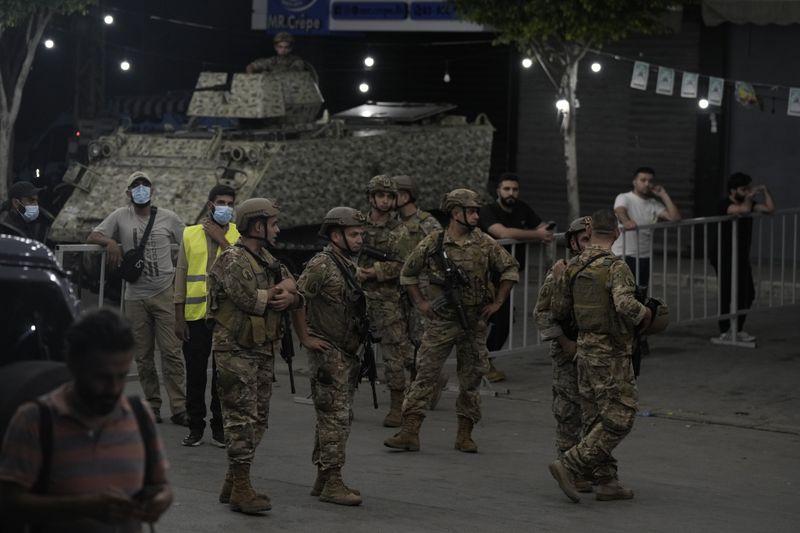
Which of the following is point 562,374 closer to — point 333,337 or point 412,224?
point 333,337

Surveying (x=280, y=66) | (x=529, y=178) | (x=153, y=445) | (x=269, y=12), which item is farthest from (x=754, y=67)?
(x=153, y=445)

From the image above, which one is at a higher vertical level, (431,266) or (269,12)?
(269,12)

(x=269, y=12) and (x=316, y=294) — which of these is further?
(x=269, y=12)

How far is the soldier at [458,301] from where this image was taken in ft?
32.3

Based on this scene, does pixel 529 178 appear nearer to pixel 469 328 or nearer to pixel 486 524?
pixel 469 328

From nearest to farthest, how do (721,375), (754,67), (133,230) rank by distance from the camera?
(133,230) < (721,375) < (754,67)

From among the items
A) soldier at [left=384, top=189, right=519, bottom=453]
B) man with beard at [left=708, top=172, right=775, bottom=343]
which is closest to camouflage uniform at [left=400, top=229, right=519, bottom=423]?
soldier at [left=384, top=189, right=519, bottom=453]

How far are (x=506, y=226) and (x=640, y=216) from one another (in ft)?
5.22

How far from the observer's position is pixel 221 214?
9.73 meters

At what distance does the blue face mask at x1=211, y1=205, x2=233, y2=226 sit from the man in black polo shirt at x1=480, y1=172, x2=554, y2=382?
3.49m

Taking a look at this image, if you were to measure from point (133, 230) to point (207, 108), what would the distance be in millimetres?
8414

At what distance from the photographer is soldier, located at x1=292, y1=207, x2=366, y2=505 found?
831 cm

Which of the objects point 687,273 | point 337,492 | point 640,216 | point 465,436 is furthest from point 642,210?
point 337,492

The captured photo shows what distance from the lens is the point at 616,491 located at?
865 cm
